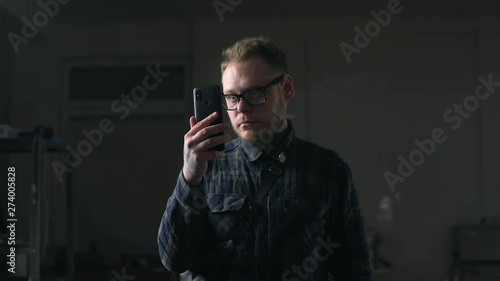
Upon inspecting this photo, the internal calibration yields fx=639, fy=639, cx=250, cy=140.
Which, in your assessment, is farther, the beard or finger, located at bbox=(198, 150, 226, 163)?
the beard

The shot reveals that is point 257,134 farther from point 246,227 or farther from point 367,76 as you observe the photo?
point 367,76

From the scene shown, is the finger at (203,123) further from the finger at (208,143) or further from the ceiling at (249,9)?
the ceiling at (249,9)

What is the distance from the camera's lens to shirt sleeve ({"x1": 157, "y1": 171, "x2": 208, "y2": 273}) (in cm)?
95

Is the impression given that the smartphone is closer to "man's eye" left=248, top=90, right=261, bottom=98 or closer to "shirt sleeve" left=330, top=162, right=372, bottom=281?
"man's eye" left=248, top=90, right=261, bottom=98

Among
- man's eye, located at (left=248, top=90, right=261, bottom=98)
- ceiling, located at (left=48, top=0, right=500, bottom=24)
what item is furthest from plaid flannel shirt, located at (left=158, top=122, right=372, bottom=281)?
ceiling, located at (left=48, top=0, right=500, bottom=24)

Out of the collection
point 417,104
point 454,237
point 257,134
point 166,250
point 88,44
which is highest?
point 88,44

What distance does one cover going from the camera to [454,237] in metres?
4.95

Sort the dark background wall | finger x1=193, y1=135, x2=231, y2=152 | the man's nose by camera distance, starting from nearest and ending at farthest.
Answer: finger x1=193, y1=135, x2=231, y2=152 → the man's nose → the dark background wall

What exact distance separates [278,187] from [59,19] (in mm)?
4669

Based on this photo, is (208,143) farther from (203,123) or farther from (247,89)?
(247,89)

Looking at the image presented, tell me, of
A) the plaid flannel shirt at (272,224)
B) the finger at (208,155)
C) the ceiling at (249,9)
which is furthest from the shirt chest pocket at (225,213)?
the ceiling at (249,9)

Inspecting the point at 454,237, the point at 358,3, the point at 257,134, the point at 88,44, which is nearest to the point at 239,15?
the point at 358,3

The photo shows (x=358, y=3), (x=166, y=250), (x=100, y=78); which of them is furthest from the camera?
(x=100, y=78)

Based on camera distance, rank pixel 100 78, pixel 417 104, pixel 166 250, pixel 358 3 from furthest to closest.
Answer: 1. pixel 100 78
2. pixel 417 104
3. pixel 358 3
4. pixel 166 250
